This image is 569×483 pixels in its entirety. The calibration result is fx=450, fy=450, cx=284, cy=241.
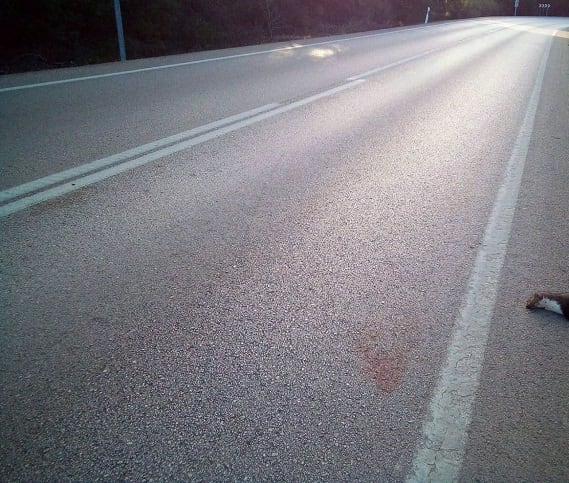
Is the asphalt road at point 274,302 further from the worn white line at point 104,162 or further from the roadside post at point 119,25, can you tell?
the roadside post at point 119,25

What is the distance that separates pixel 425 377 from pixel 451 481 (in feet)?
1.57

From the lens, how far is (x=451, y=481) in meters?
1.55

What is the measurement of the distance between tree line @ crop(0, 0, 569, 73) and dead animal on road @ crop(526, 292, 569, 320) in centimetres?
1067

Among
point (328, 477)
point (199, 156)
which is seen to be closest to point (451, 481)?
point (328, 477)

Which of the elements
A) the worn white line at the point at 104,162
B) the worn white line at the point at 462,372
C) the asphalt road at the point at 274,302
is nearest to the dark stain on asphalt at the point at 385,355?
the asphalt road at the point at 274,302

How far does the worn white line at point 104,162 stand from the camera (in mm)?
3468

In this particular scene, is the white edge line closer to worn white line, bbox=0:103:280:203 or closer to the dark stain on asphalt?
worn white line, bbox=0:103:280:203

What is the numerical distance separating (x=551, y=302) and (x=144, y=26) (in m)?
15.1

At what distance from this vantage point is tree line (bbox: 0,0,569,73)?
1148cm

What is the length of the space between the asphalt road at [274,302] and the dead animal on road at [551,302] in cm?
5

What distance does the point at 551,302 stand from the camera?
7.93 ft

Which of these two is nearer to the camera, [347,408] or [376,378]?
[347,408]

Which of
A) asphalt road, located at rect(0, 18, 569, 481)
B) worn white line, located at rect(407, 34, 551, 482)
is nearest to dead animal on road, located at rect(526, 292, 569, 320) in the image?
asphalt road, located at rect(0, 18, 569, 481)

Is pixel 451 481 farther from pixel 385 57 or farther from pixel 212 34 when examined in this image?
pixel 212 34
